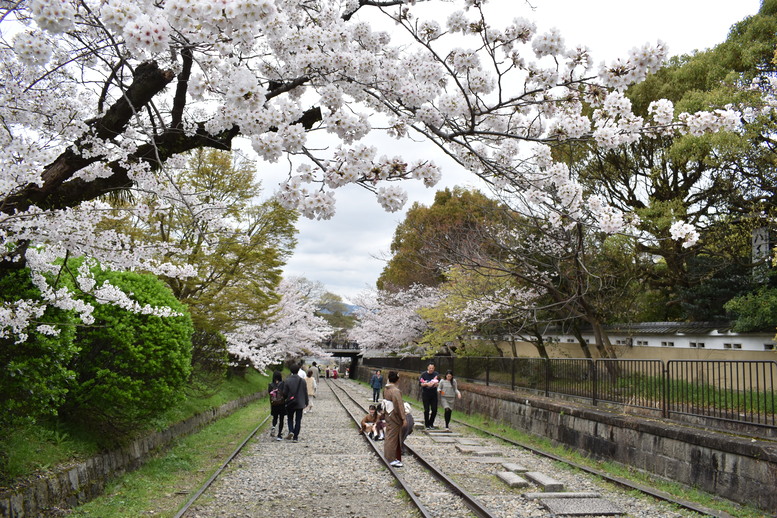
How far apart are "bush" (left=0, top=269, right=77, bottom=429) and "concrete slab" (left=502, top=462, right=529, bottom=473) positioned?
6505mm

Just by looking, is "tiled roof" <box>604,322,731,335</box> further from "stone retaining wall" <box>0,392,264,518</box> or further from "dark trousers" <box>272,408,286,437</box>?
"stone retaining wall" <box>0,392,264,518</box>

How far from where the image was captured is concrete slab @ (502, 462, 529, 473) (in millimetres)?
9367

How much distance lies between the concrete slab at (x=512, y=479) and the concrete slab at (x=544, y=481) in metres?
0.14

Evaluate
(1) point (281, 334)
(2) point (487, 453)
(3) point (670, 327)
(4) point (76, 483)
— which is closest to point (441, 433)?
(2) point (487, 453)

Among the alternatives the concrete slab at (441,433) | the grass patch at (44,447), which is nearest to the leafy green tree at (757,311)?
the concrete slab at (441,433)

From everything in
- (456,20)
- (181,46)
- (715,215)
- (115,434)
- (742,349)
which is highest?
(715,215)

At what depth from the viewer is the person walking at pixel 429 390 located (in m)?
14.4

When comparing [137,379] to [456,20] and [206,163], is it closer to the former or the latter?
[456,20]

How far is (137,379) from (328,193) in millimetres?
5306

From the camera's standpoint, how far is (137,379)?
834 cm

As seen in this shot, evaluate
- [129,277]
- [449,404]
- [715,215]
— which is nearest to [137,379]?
[129,277]

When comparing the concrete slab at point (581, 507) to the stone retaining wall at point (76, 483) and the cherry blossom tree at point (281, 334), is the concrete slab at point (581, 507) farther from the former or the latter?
the cherry blossom tree at point (281, 334)

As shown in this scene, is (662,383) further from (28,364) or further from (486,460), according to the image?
(28,364)

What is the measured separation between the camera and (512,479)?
8484 mm
